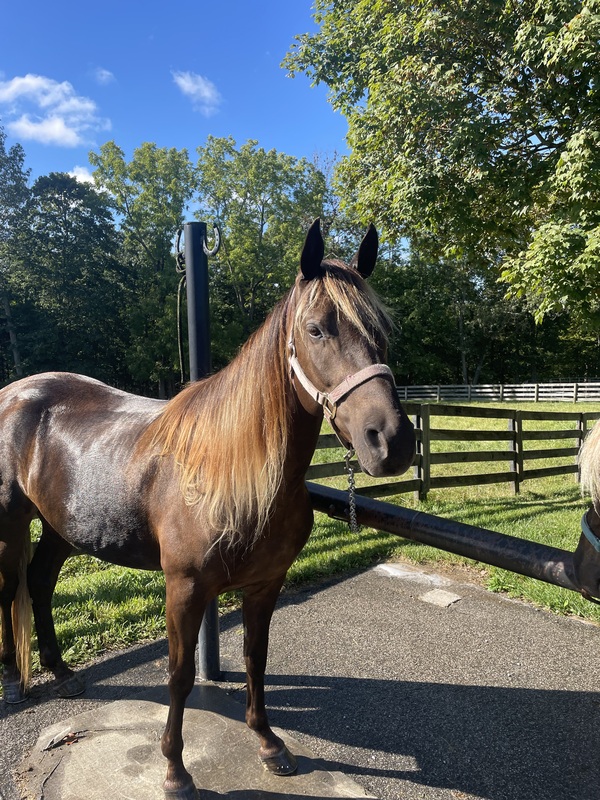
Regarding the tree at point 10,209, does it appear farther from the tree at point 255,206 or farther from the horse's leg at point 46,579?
the horse's leg at point 46,579

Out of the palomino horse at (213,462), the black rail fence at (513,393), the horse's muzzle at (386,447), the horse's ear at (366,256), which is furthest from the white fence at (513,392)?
the horse's muzzle at (386,447)

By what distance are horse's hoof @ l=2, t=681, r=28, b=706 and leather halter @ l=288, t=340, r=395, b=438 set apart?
98.2 inches

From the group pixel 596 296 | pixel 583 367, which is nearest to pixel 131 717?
pixel 596 296

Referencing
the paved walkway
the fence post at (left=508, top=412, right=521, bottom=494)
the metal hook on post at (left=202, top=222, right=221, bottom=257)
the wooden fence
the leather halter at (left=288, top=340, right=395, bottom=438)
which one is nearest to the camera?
the leather halter at (left=288, top=340, right=395, bottom=438)

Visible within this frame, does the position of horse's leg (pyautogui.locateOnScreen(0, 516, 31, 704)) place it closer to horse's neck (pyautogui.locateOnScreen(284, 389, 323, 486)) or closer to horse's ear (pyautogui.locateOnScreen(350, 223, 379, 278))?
horse's neck (pyautogui.locateOnScreen(284, 389, 323, 486))

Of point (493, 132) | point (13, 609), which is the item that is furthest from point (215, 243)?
point (493, 132)

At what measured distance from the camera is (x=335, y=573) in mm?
4496

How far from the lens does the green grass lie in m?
3.43

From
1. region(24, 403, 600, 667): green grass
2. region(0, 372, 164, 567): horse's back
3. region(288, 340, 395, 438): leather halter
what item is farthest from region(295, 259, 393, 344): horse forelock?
region(24, 403, 600, 667): green grass

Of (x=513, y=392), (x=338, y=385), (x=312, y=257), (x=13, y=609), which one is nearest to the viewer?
(x=338, y=385)

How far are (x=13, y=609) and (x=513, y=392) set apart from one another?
30660 mm

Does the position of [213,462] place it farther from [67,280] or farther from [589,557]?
[67,280]

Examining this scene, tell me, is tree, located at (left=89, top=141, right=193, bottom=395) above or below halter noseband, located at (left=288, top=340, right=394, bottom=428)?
above

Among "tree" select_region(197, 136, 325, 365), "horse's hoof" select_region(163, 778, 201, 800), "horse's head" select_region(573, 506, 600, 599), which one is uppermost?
"tree" select_region(197, 136, 325, 365)
